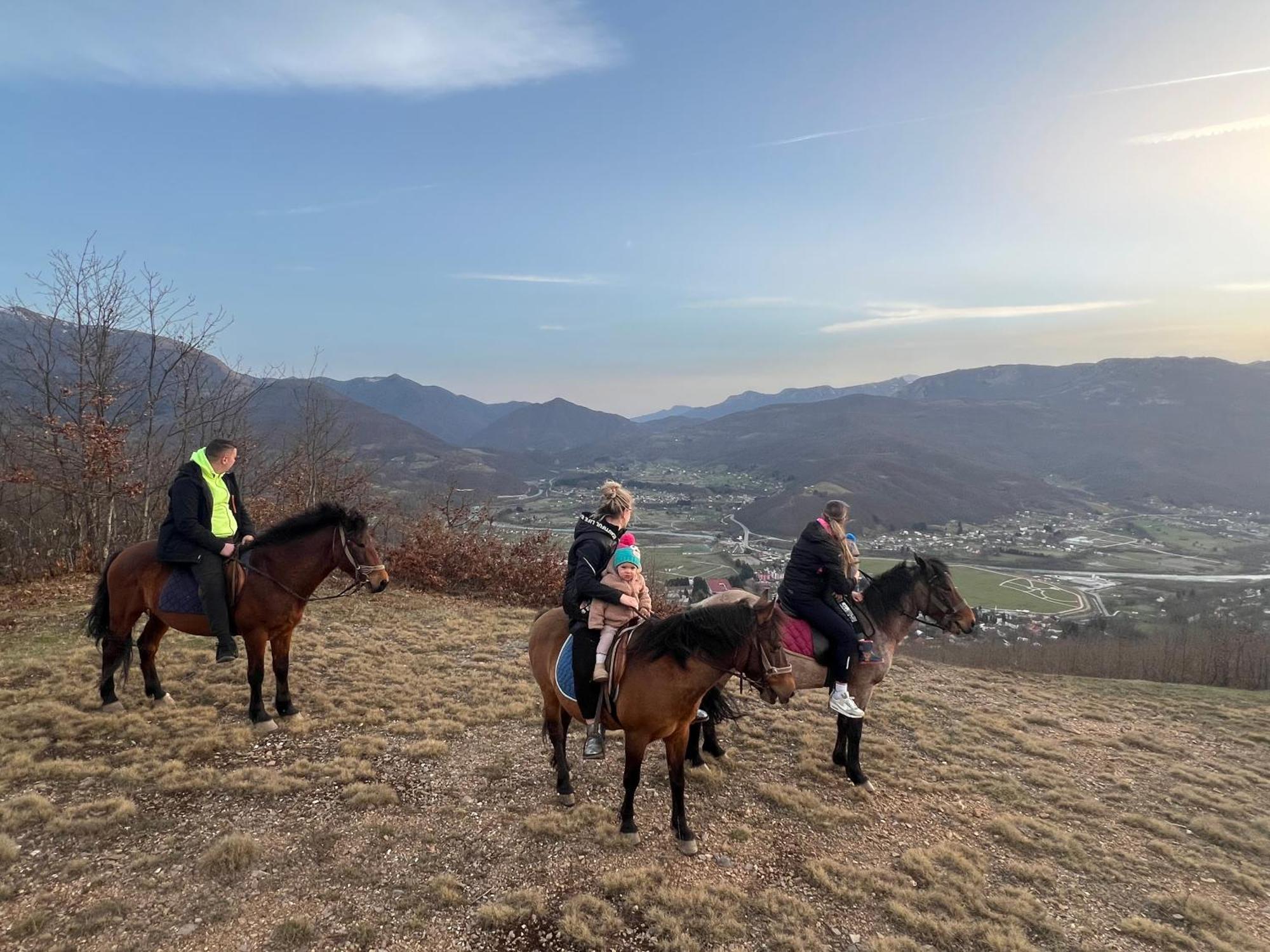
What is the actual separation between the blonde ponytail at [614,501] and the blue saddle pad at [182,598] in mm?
4620

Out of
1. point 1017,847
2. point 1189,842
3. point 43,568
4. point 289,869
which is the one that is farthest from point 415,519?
point 1189,842

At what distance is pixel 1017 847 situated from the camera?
5.19 m

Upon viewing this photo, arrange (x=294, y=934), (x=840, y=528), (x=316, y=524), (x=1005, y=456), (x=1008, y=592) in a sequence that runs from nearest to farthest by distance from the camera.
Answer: (x=294, y=934)
(x=840, y=528)
(x=316, y=524)
(x=1008, y=592)
(x=1005, y=456)

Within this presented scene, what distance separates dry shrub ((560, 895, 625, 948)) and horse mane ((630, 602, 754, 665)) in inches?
69.9

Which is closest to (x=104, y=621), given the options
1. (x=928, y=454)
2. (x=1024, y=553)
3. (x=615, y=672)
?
(x=615, y=672)

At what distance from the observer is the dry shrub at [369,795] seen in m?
4.80

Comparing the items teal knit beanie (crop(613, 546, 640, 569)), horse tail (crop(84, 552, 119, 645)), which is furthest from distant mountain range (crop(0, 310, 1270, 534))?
teal knit beanie (crop(613, 546, 640, 569))

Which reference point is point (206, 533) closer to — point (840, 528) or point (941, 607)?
point (840, 528)

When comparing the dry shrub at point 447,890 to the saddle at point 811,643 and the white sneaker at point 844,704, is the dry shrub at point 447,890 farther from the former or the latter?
the white sneaker at point 844,704

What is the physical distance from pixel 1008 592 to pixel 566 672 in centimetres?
6141

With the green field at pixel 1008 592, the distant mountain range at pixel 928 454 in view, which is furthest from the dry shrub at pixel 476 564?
the green field at pixel 1008 592

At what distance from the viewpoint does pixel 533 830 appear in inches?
183

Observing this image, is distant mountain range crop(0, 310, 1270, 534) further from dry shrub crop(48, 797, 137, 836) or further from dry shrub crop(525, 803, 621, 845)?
dry shrub crop(525, 803, 621, 845)

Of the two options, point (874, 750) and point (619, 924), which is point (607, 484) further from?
point (874, 750)
